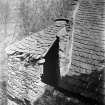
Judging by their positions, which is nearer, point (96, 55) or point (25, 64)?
point (96, 55)


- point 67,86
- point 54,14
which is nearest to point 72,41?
point 67,86

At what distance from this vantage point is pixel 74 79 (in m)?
5.68

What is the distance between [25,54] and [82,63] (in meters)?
2.05

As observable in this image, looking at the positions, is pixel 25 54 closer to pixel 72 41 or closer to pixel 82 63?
pixel 72 41

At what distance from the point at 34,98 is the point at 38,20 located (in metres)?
6.57

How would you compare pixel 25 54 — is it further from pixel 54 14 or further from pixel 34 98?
pixel 54 14

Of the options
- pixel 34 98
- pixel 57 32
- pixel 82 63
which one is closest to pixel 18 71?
pixel 34 98

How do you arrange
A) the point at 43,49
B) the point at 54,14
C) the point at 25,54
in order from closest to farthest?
the point at 43,49
the point at 25,54
the point at 54,14

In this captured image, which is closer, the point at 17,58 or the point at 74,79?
the point at 74,79

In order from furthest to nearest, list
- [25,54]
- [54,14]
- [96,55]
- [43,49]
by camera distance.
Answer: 1. [54,14]
2. [25,54]
3. [43,49]
4. [96,55]

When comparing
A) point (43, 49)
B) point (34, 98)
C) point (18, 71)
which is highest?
point (43, 49)

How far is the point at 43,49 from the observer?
639 centimetres

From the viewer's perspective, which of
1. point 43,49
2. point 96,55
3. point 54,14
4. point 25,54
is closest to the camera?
point 96,55

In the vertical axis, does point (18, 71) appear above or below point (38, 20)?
below
